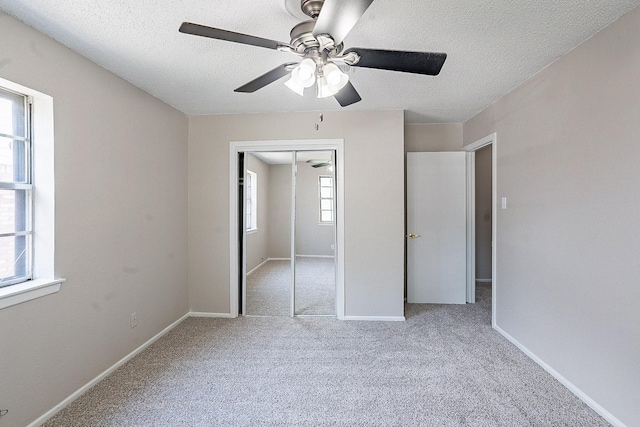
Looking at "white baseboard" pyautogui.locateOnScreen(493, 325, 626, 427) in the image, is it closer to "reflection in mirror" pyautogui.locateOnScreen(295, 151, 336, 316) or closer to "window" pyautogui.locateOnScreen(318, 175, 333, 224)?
"reflection in mirror" pyautogui.locateOnScreen(295, 151, 336, 316)

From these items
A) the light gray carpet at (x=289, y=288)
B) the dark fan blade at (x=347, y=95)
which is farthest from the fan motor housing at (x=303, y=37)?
the light gray carpet at (x=289, y=288)

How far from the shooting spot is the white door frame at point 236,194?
10.8 ft

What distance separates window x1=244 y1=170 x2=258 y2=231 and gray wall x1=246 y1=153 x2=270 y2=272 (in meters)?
0.04

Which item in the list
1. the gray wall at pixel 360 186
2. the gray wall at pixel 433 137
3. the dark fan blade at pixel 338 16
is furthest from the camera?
the gray wall at pixel 433 137

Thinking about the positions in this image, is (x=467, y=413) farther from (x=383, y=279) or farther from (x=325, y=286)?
(x=325, y=286)

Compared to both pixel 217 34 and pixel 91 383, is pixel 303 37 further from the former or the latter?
pixel 91 383

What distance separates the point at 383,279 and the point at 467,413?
1553 millimetres

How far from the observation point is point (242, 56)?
2076 millimetres

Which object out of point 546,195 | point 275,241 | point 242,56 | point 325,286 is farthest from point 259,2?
point 325,286

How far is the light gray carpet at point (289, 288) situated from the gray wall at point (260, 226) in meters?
0.14

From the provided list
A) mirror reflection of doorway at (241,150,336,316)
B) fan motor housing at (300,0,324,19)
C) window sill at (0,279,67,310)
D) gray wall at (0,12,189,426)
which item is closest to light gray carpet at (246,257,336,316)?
mirror reflection of doorway at (241,150,336,316)

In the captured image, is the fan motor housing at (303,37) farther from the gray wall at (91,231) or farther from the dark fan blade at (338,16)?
the gray wall at (91,231)

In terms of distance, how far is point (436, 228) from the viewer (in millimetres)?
3795

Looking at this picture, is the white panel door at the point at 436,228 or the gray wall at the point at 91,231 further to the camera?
the white panel door at the point at 436,228
